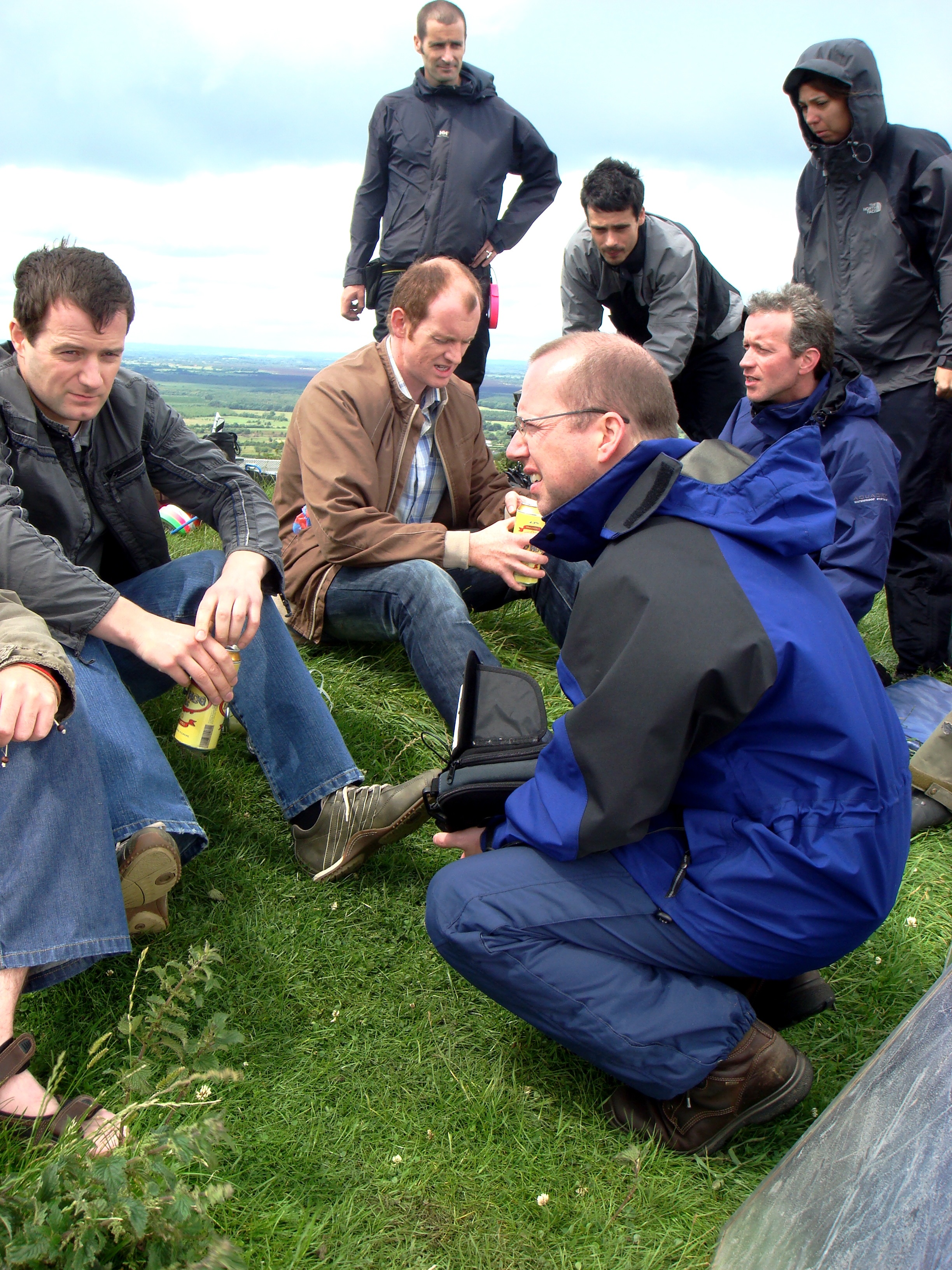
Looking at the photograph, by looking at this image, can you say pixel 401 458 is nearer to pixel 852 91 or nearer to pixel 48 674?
pixel 48 674

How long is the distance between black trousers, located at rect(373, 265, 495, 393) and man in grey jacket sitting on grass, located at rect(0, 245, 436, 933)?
273 cm

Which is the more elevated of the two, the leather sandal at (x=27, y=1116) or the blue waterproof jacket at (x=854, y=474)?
the blue waterproof jacket at (x=854, y=474)

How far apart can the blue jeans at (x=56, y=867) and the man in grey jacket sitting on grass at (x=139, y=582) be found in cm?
24

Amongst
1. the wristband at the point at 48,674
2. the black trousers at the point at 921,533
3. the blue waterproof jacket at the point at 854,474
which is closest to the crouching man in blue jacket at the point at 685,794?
the wristband at the point at 48,674

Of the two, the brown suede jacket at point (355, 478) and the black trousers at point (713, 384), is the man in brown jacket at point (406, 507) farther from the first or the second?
the black trousers at point (713, 384)

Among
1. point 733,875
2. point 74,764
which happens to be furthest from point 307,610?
point 733,875

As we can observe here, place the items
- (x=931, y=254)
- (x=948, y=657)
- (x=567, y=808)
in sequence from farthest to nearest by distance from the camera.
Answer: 1. (x=948, y=657)
2. (x=931, y=254)
3. (x=567, y=808)

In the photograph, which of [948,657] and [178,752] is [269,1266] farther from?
[948,657]

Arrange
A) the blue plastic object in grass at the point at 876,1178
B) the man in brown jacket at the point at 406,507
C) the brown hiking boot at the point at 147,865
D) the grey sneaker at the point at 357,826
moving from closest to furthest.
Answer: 1. the blue plastic object in grass at the point at 876,1178
2. the brown hiking boot at the point at 147,865
3. the grey sneaker at the point at 357,826
4. the man in brown jacket at the point at 406,507

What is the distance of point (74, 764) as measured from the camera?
2.21 metres

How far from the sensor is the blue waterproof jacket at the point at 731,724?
1.89m

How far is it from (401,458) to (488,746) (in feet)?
6.09

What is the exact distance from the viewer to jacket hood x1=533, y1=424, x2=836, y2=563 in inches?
79.2

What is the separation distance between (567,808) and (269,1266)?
1050 millimetres
